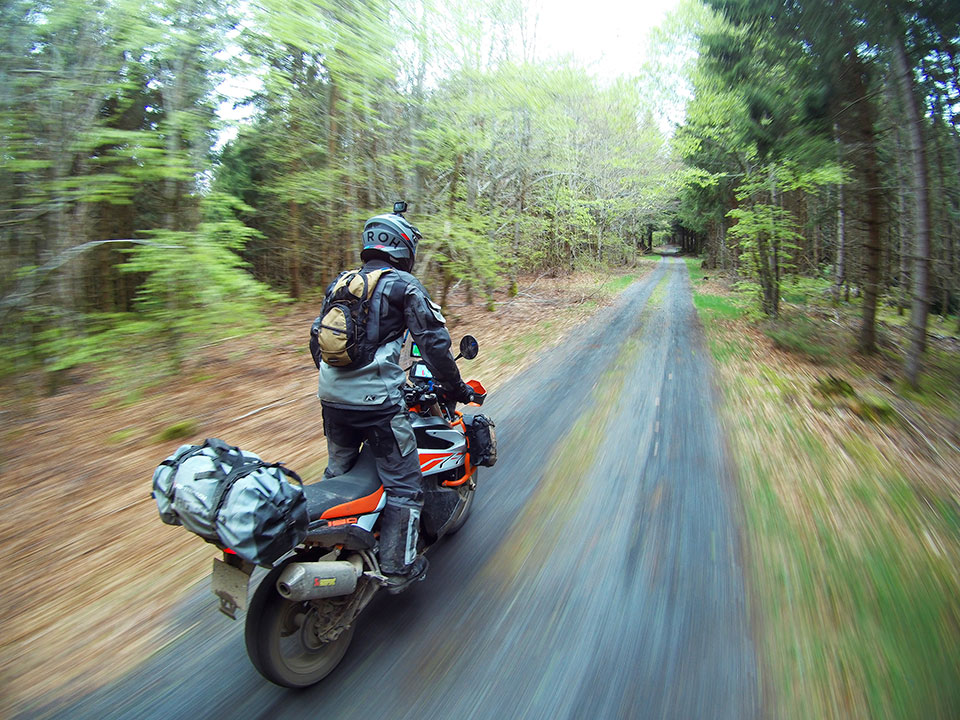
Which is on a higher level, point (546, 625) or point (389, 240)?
point (389, 240)

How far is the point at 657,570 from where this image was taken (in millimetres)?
2969

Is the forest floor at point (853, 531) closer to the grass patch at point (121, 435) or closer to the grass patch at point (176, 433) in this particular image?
the grass patch at point (176, 433)

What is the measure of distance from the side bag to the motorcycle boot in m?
Result: 0.82

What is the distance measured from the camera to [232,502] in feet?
5.42

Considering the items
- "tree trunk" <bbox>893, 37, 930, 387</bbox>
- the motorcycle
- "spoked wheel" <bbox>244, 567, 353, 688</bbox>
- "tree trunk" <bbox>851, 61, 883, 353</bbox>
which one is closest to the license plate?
the motorcycle

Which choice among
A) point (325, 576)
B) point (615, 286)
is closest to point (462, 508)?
point (325, 576)

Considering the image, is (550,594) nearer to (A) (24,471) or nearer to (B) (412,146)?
(A) (24,471)

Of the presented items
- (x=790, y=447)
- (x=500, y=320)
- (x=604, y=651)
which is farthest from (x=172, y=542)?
(x=500, y=320)

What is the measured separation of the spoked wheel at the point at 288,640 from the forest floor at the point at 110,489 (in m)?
0.85

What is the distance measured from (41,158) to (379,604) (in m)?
5.68

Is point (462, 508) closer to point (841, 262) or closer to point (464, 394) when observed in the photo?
point (464, 394)

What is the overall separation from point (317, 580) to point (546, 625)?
1287 millimetres

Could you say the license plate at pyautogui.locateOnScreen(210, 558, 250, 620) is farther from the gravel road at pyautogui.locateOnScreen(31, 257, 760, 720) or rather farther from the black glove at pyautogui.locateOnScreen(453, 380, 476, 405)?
the black glove at pyautogui.locateOnScreen(453, 380, 476, 405)

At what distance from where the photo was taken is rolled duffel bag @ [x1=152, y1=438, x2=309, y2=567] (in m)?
1.64
